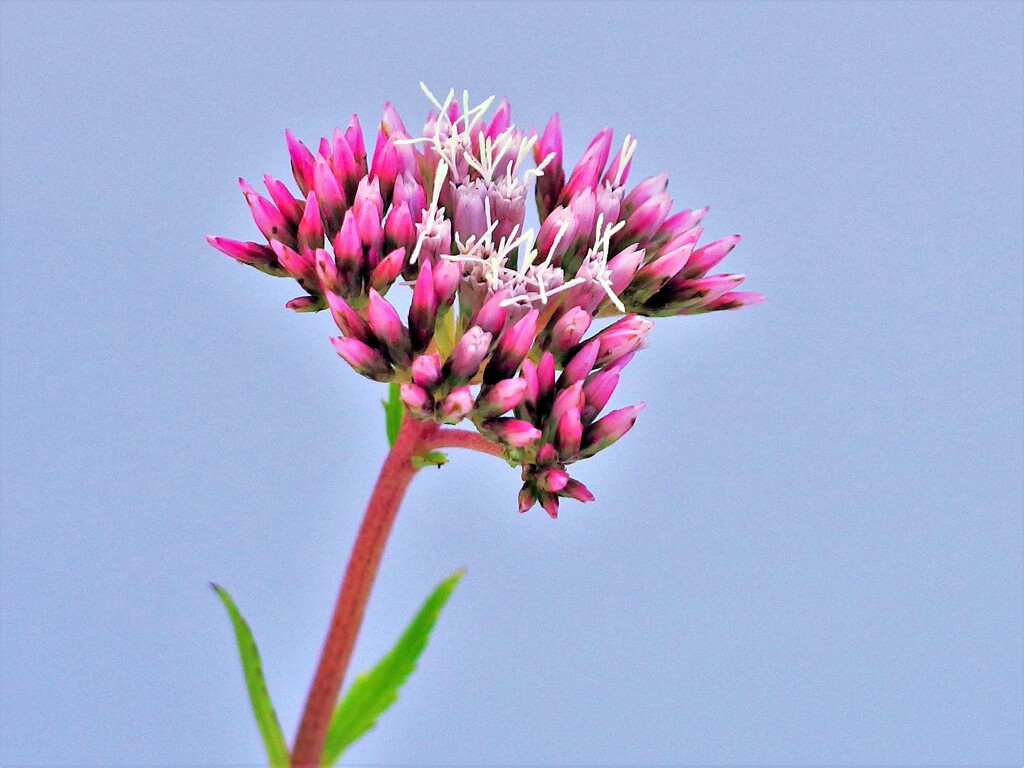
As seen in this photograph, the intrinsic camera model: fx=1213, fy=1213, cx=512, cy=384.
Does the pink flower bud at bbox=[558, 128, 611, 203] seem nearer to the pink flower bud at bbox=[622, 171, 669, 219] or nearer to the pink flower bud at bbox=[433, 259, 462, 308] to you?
the pink flower bud at bbox=[622, 171, 669, 219]

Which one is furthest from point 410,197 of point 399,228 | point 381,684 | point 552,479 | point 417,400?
point 381,684

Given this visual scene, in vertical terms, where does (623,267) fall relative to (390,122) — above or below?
below

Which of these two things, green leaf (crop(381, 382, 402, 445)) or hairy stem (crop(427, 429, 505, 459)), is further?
green leaf (crop(381, 382, 402, 445))

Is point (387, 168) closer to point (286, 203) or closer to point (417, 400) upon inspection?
point (286, 203)

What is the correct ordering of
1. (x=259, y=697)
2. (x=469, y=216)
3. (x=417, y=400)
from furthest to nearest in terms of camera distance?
(x=259, y=697), (x=469, y=216), (x=417, y=400)

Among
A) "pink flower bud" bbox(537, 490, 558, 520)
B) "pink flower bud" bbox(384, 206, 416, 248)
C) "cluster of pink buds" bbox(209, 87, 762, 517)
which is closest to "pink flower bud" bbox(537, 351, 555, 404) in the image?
"cluster of pink buds" bbox(209, 87, 762, 517)

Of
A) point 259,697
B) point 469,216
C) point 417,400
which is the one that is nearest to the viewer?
point 417,400

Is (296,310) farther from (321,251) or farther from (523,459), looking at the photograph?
(523,459)

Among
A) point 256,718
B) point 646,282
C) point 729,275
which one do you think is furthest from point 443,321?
point 256,718
